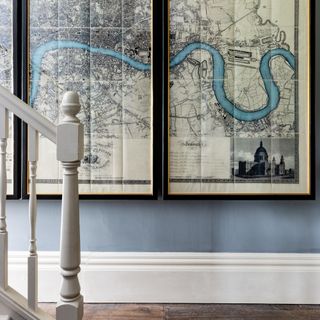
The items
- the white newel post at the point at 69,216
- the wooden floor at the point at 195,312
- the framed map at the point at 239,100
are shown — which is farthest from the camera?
the framed map at the point at 239,100

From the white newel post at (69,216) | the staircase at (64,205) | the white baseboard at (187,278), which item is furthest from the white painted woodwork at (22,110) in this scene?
the white baseboard at (187,278)

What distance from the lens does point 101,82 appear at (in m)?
1.84

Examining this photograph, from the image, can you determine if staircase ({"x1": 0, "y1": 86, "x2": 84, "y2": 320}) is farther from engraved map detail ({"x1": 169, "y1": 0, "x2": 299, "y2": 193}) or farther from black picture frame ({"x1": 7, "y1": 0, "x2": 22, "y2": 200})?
engraved map detail ({"x1": 169, "y1": 0, "x2": 299, "y2": 193})

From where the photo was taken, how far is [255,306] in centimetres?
182

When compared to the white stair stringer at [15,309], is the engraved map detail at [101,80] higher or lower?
higher

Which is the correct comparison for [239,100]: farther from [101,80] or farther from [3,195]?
[3,195]

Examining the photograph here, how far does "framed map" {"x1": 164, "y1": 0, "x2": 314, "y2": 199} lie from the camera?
1820 mm

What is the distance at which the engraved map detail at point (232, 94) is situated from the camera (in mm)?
1821

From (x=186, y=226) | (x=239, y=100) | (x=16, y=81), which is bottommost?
(x=186, y=226)

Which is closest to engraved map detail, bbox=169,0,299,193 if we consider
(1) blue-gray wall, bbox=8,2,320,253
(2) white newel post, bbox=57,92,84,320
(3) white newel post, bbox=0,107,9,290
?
(1) blue-gray wall, bbox=8,2,320,253

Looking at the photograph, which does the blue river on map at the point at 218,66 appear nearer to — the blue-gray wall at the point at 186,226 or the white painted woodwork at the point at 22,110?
the blue-gray wall at the point at 186,226

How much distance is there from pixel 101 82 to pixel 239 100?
735mm

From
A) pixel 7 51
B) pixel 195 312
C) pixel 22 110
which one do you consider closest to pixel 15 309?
pixel 22 110

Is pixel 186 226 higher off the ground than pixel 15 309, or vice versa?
pixel 186 226
